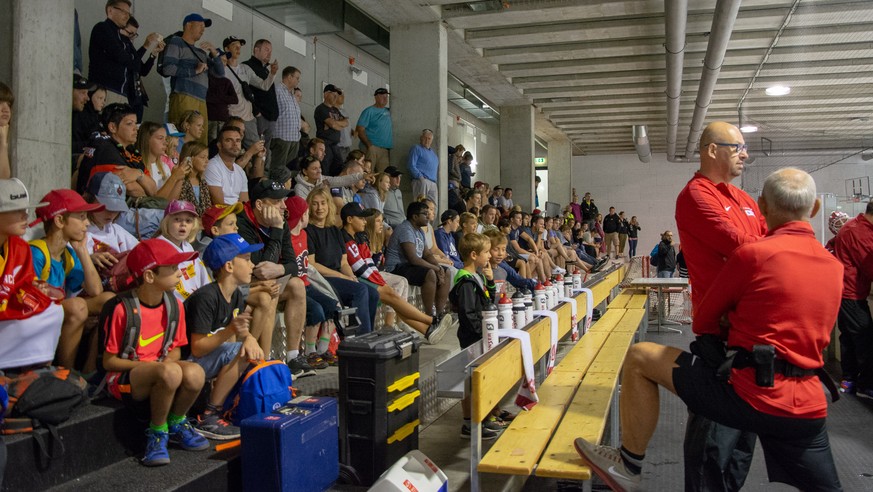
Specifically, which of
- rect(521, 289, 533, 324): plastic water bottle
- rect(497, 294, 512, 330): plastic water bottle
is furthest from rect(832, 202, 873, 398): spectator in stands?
rect(497, 294, 512, 330): plastic water bottle

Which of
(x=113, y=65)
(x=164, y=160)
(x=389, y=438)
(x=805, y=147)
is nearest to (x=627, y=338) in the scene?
(x=389, y=438)

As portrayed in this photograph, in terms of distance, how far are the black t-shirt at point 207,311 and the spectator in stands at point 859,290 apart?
5242 millimetres

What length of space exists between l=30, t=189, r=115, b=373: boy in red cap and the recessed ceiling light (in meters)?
14.1

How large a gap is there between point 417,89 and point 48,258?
288 inches

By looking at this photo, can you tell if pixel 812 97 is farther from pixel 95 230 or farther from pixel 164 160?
pixel 95 230

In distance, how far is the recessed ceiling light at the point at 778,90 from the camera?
14.5 metres

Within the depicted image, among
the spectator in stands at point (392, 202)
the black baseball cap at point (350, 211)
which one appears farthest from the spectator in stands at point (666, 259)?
the black baseball cap at point (350, 211)

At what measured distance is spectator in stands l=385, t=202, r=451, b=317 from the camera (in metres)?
7.37

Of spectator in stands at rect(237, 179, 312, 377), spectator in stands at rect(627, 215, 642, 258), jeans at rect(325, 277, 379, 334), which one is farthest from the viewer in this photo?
→ spectator in stands at rect(627, 215, 642, 258)

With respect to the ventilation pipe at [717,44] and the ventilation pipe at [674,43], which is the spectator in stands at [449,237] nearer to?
the ventilation pipe at [674,43]

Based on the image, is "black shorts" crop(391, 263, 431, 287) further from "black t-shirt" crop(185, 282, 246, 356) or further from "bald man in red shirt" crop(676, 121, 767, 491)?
"bald man in red shirt" crop(676, 121, 767, 491)

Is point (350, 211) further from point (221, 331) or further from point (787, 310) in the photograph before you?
point (787, 310)

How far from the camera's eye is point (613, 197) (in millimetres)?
29031

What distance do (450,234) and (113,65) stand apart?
459 centimetres
